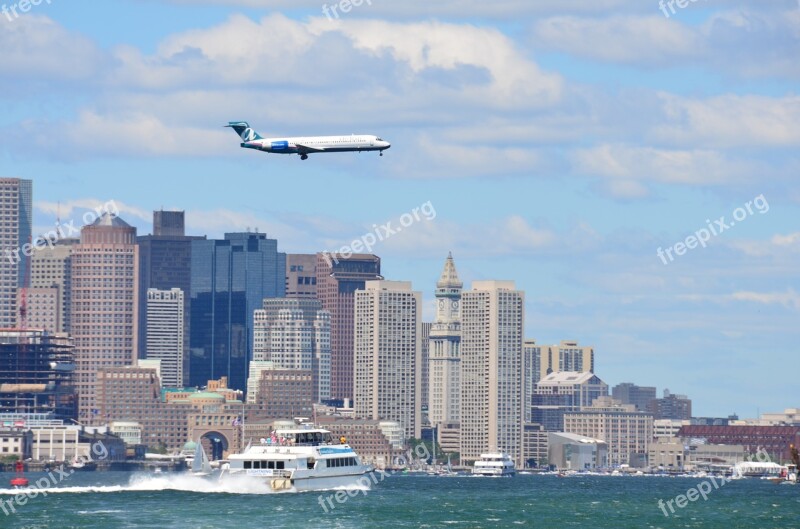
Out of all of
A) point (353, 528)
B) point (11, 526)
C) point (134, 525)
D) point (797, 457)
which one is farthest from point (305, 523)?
point (797, 457)

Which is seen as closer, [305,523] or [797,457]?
[797,457]

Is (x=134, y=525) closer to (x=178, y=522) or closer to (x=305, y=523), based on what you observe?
(x=178, y=522)

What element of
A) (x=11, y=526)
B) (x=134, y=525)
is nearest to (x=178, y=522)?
(x=134, y=525)

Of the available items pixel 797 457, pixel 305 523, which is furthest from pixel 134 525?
pixel 797 457

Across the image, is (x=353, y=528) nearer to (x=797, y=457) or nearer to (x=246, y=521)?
(x=246, y=521)

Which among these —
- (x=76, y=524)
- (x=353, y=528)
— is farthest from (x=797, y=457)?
(x=76, y=524)

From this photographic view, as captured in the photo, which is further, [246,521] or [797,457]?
[246,521]

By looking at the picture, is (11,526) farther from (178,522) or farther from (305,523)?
(305,523)
